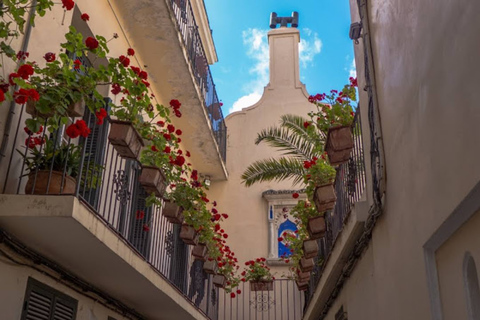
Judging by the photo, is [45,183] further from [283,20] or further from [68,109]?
[283,20]

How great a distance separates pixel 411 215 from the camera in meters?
4.55

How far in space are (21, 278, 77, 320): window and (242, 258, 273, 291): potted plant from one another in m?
7.61

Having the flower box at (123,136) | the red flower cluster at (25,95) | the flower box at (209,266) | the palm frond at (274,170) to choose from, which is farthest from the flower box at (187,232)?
the red flower cluster at (25,95)

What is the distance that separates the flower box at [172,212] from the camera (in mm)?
9180

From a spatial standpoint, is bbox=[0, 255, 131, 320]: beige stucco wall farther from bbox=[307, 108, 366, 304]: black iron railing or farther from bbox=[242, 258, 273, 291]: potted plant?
bbox=[242, 258, 273, 291]: potted plant

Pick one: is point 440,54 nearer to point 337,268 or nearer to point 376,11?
point 376,11

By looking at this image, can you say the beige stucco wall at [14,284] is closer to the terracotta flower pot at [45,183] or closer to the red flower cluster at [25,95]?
the terracotta flower pot at [45,183]

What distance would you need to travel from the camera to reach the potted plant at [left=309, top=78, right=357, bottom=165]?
22.8 ft

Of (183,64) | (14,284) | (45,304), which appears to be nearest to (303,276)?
(183,64)

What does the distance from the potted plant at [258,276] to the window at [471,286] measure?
437 inches

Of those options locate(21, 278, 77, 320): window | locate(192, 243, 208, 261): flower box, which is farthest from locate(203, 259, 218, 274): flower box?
locate(21, 278, 77, 320): window

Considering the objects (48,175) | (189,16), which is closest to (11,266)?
(48,175)

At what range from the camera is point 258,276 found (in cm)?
1455

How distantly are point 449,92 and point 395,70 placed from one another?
1.62m
